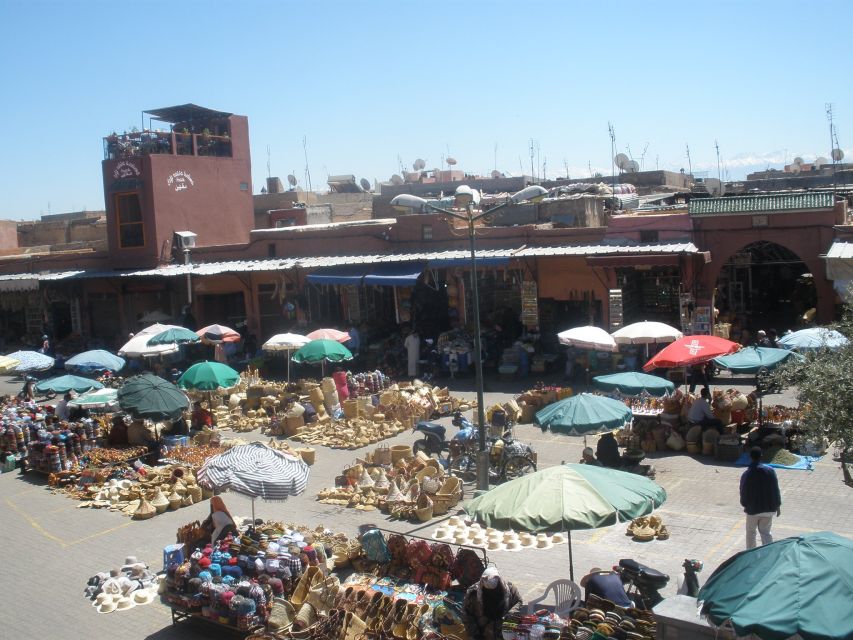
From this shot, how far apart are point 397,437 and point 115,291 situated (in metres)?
19.6

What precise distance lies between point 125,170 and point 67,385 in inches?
578

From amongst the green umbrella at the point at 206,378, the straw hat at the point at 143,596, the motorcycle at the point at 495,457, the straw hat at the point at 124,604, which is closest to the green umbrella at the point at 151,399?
the green umbrella at the point at 206,378

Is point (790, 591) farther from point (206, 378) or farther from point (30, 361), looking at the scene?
point (30, 361)

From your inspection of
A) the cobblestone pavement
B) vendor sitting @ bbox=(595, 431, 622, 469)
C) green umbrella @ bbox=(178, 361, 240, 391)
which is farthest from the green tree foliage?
green umbrella @ bbox=(178, 361, 240, 391)

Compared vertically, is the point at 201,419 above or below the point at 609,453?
above

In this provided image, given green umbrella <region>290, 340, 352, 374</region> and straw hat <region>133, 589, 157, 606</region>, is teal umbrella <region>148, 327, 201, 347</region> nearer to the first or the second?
green umbrella <region>290, 340, 352, 374</region>

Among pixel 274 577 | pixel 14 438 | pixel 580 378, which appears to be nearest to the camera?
pixel 274 577

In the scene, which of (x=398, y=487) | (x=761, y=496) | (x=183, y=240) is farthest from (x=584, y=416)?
(x=183, y=240)

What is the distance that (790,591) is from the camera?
21.4 feet

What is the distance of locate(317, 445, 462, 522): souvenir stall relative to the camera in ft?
45.4

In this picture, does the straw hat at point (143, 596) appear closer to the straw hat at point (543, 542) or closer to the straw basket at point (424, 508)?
the straw basket at point (424, 508)

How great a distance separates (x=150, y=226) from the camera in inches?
1277

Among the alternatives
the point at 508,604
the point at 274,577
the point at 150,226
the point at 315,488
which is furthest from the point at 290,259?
the point at 508,604

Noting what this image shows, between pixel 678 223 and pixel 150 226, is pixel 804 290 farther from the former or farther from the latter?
pixel 150 226
